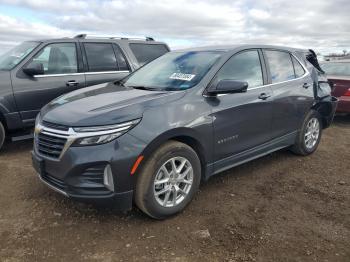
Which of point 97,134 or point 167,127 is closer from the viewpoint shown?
point 97,134

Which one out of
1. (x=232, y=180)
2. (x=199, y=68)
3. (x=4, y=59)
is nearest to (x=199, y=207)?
(x=232, y=180)

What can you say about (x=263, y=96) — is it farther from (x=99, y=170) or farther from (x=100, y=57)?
(x=100, y=57)

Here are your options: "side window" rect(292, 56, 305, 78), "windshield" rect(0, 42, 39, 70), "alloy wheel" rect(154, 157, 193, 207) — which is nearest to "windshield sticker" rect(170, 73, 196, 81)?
"alloy wheel" rect(154, 157, 193, 207)

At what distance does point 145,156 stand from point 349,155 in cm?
409

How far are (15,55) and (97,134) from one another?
373 cm

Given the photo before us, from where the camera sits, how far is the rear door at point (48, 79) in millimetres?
5566

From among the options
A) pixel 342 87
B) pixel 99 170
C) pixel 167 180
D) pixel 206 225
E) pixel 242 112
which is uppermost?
pixel 242 112

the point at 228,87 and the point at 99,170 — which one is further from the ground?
the point at 228,87

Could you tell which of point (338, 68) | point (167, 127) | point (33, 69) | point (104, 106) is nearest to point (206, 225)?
point (167, 127)

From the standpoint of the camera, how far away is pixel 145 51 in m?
7.12

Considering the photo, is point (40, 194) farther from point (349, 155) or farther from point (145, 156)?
point (349, 155)

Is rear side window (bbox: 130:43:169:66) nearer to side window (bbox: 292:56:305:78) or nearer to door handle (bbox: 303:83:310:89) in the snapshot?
side window (bbox: 292:56:305:78)

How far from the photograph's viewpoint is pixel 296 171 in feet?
16.3

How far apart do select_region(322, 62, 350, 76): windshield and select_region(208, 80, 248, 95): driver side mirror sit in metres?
5.84
